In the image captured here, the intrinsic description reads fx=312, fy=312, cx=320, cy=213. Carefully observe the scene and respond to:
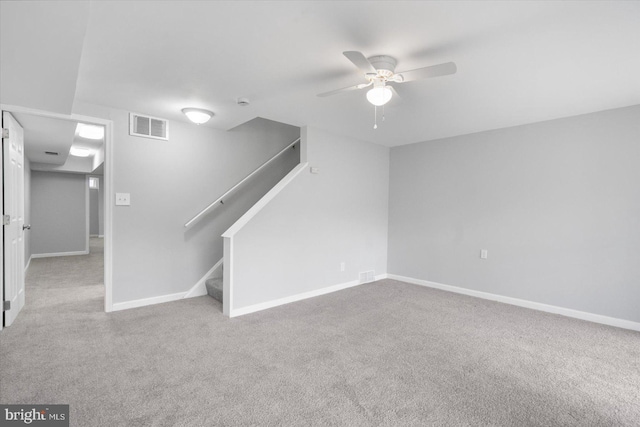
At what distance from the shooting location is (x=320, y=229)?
166 inches

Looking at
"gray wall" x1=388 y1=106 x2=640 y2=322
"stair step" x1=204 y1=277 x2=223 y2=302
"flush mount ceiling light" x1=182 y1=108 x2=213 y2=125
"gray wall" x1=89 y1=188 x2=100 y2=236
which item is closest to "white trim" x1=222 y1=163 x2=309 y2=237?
"stair step" x1=204 y1=277 x2=223 y2=302

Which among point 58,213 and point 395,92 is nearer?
point 395,92

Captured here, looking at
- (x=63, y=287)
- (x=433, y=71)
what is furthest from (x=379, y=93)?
(x=63, y=287)

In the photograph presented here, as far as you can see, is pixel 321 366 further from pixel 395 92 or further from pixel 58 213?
pixel 58 213

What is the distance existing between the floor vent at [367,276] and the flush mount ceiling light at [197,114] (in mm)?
3031

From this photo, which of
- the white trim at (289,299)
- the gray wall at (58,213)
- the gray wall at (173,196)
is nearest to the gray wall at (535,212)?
the white trim at (289,299)

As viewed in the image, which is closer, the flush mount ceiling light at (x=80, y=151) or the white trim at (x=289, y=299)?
the white trim at (x=289, y=299)

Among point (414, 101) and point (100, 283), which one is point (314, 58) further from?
point (100, 283)

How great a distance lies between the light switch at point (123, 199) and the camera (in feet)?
11.0

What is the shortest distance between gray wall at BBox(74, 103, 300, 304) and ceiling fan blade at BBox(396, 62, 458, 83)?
281 centimetres

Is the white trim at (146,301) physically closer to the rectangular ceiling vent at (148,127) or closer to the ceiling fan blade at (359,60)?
the rectangular ceiling vent at (148,127)

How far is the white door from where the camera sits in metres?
2.89

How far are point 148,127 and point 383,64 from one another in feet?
9.01

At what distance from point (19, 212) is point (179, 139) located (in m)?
1.79
